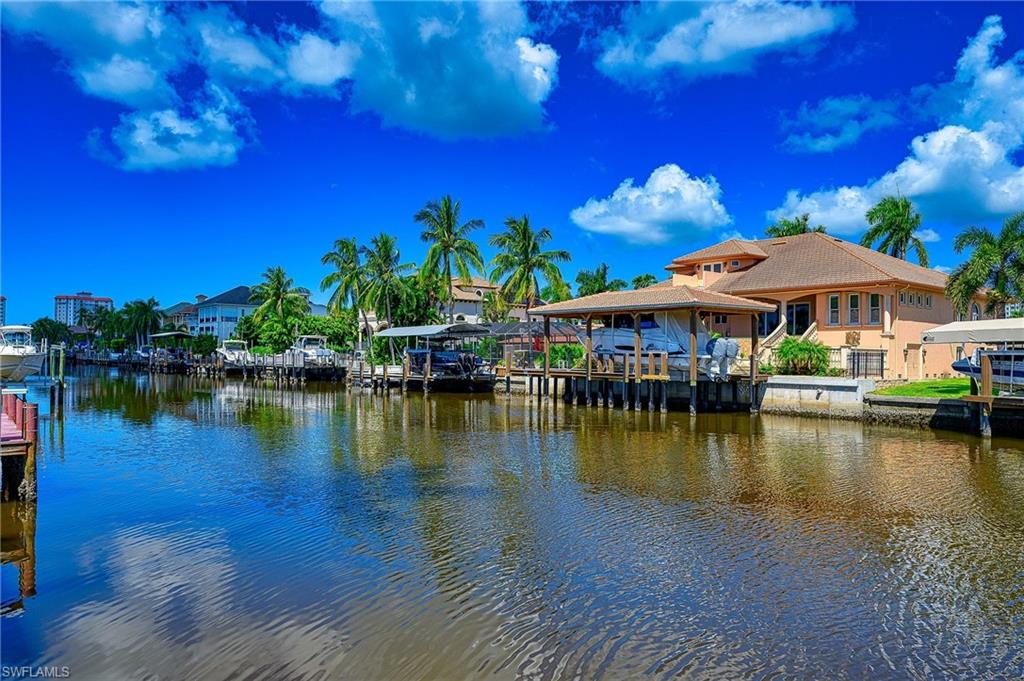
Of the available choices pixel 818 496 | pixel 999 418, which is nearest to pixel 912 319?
pixel 999 418

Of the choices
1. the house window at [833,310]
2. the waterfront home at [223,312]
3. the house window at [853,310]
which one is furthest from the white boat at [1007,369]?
the waterfront home at [223,312]

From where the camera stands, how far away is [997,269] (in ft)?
87.1

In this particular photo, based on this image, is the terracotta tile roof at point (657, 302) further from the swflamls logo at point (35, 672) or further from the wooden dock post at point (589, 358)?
the swflamls logo at point (35, 672)

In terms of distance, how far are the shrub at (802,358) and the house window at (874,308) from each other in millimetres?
4190

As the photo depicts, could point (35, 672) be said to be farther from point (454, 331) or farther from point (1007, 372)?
point (454, 331)

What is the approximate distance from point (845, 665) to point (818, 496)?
7.33 meters

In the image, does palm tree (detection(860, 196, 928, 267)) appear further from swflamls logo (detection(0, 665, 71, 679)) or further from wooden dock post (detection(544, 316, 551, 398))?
swflamls logo (detection(0, 665, 71, 679))

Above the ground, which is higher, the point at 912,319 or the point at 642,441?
the point at 912,319

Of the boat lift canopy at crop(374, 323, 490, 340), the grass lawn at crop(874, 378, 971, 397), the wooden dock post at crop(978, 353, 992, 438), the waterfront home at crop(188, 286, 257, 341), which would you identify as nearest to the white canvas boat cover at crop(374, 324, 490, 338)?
the boat lift canopy at crop(374, 323, 490, 340)

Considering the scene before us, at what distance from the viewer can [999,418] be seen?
2122 centimetres

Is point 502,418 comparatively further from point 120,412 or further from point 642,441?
point 120,412

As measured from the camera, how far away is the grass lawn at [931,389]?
79.9 ft

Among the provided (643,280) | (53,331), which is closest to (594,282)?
(643,280)

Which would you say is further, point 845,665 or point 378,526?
point 378,526
